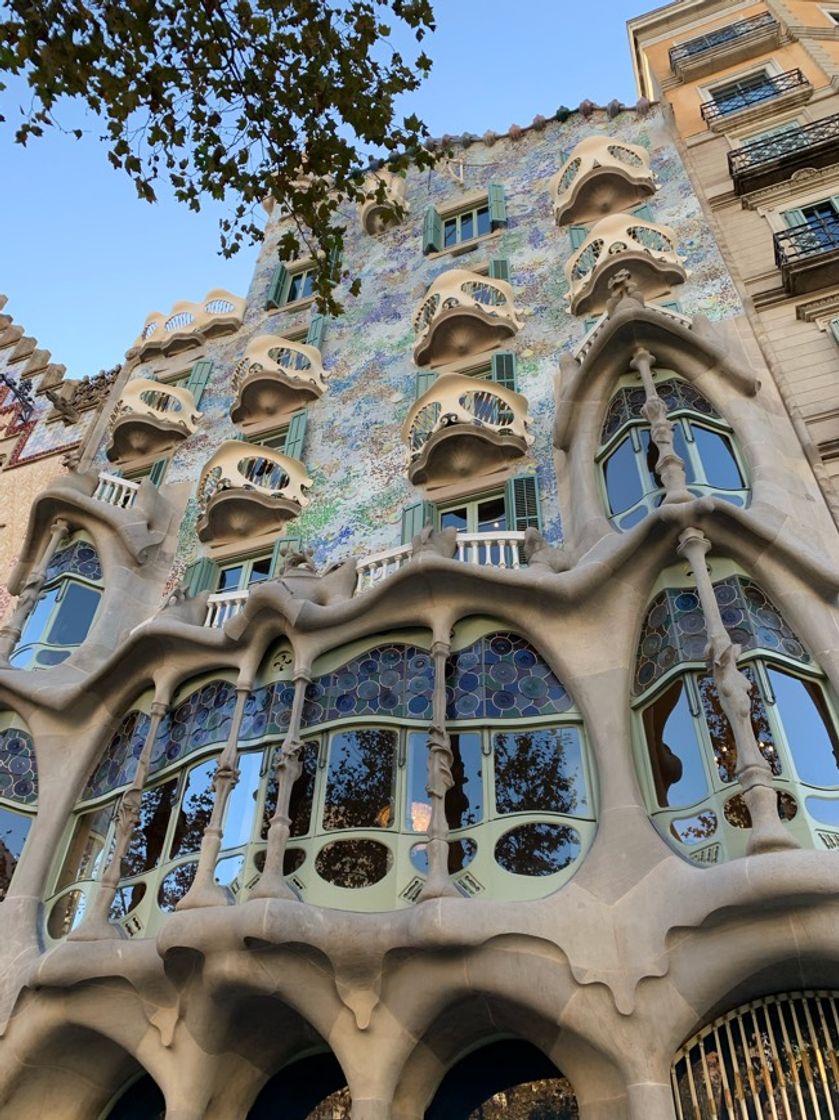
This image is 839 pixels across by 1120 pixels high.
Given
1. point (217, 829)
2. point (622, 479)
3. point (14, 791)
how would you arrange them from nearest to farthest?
point (217, 829) → point (622, 479) → point (14, 791)

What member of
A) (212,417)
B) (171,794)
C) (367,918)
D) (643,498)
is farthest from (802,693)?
Result: (212,417)

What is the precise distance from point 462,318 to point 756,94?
27.1 feet

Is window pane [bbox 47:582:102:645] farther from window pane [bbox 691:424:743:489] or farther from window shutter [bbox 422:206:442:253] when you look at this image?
window shutter [bbox 422:206:442:253]

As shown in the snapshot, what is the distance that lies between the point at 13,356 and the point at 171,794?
17.7m

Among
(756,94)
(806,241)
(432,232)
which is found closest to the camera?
(806,241)

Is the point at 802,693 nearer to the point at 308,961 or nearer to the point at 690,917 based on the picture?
the point at 690,917

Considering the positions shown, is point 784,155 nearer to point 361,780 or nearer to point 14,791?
point 361,780

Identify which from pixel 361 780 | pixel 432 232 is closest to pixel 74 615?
pixel 361 780

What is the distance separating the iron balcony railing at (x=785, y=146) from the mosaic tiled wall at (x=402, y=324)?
3.17ft

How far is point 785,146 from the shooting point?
15445 millimetres

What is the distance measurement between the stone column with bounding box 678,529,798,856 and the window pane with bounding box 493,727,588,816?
1721mm

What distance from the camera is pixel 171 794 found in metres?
10.5

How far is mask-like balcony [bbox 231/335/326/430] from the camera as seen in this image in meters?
16.5

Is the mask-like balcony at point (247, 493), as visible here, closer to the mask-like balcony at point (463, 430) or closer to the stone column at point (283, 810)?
the mask-like balcony at point (463, 430)
